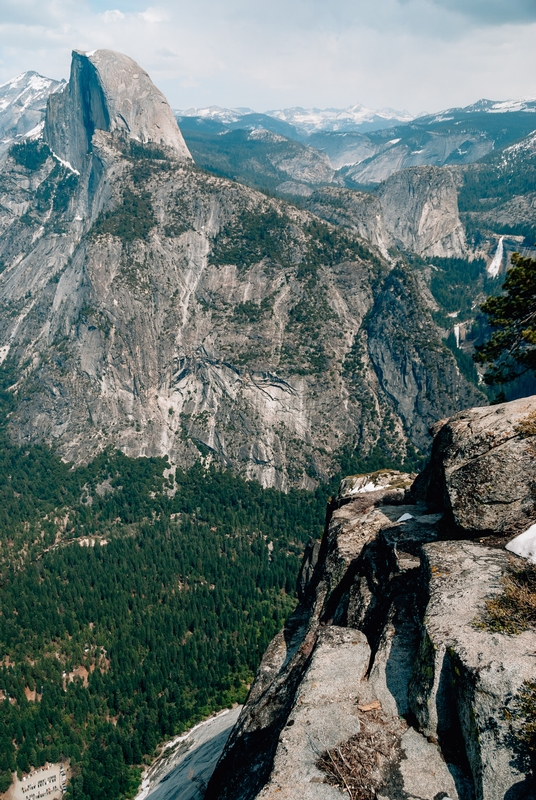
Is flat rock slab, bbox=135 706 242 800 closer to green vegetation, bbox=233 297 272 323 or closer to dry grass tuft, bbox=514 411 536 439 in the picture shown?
dry grass tuft, bbox=514 411 536 439

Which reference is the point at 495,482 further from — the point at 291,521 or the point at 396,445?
the point at 396,445

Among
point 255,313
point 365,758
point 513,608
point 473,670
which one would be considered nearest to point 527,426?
point 513,608

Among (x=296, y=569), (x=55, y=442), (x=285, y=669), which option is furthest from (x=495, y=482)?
(x=55, y=442)

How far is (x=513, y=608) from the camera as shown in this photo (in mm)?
20797

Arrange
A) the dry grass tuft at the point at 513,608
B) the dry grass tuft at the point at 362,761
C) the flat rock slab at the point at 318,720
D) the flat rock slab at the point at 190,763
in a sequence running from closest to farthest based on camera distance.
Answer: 1. the dry grass tuft at the point at 362,761
2. the flat rock slab at the point at 318,720
3. the dry grass tuft at the point at 513,608
4. the flat rock slab at the point at 190,763

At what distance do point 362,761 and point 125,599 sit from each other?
12023 centimetres

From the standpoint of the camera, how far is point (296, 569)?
141250 mm

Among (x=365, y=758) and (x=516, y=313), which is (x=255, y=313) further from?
(x=365, y=758)

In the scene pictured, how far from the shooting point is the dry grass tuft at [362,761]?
18.7 m

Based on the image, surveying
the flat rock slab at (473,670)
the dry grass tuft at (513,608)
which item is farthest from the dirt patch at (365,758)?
the dry grass tuft at (513,608)

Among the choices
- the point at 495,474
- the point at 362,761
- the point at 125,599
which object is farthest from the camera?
the point at 125,599

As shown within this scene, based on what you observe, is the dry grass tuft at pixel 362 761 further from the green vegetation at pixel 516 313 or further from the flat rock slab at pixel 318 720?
the green vegetation at pixel 516 313

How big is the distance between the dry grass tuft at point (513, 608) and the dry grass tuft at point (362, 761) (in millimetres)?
5785

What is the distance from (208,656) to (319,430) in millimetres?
95555
